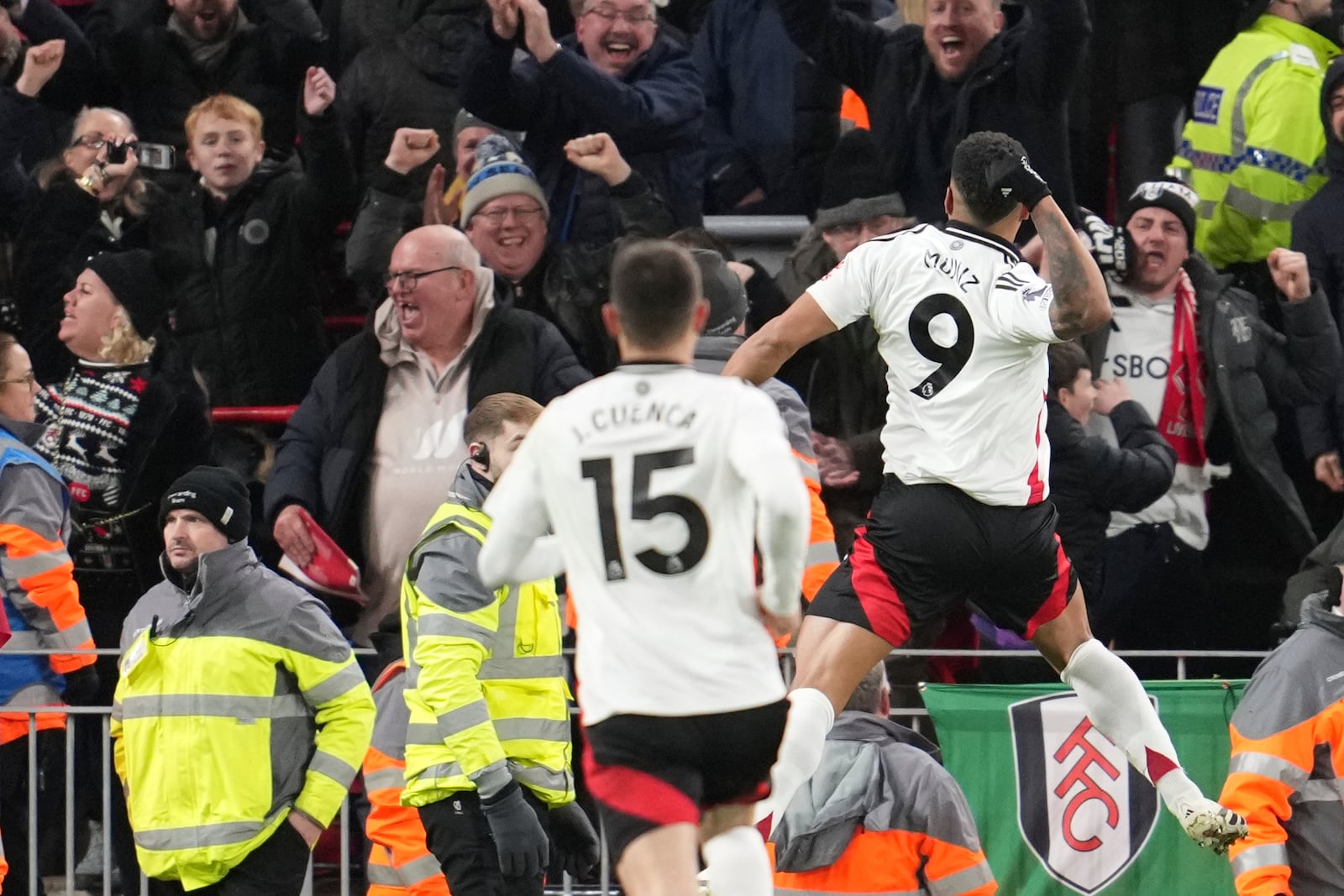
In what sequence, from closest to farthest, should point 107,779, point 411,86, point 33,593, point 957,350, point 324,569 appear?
point 957,350 → point 107,779 → point 33,593 → point 324,569 → point 411,86

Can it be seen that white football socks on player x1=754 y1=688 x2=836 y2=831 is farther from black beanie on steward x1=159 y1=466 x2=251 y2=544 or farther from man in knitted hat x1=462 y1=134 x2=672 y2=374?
man in knitted hat x1=462 y1=134 x2=672 y2=374

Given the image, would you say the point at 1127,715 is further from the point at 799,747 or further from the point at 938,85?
the point at 938,85

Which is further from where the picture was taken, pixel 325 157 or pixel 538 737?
pixel 325 157

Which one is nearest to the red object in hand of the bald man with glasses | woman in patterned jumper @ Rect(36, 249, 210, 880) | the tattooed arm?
the bald man with glasses

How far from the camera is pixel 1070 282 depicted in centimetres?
597

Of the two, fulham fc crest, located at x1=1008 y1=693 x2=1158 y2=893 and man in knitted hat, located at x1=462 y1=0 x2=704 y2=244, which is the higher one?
man in knitted hat, located at x1=462 y1=0 x2=704 y2=244

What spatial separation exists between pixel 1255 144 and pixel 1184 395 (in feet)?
4.73

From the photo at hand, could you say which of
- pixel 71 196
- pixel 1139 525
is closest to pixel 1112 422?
pixel 1139 525

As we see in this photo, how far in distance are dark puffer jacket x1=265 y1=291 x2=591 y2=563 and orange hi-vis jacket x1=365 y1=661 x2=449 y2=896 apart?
1609 millimetres

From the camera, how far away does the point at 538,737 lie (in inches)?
266

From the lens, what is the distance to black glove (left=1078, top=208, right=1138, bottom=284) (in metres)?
9.24

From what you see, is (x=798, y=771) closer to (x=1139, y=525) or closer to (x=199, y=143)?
(x=1139, y=525)

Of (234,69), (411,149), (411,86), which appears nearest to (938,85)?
(411,149)

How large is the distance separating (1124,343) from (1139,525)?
2.57ft
